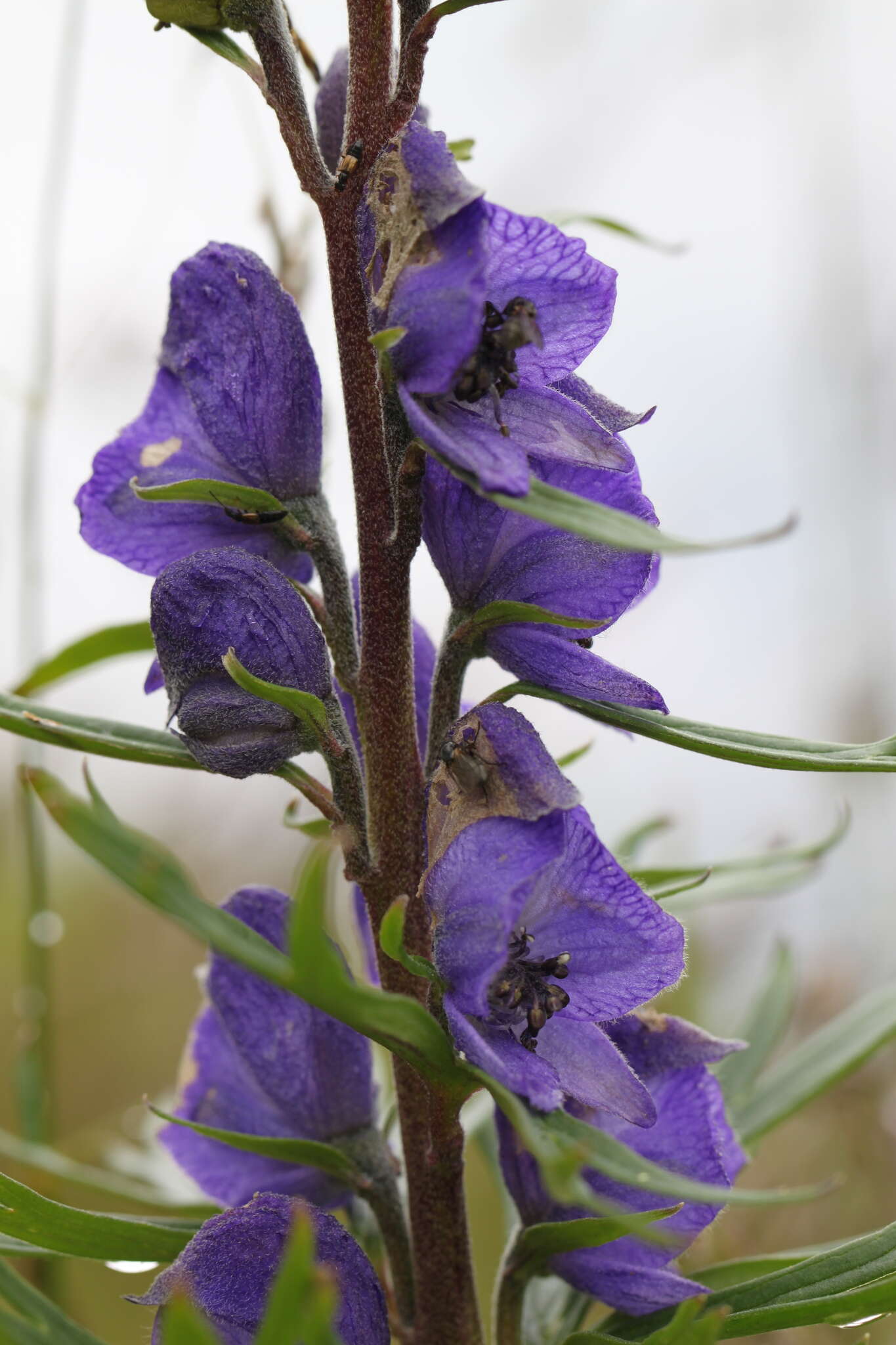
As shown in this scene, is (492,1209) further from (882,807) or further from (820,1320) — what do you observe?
(820,1320)

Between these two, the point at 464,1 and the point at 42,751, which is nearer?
the point at 464,1

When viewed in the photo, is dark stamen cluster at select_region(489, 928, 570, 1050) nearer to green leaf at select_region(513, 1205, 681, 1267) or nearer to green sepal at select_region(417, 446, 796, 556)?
green leaf at select_region(513, 1205, 681, 1267)

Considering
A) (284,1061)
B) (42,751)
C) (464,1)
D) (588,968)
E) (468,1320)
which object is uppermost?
(464,1)

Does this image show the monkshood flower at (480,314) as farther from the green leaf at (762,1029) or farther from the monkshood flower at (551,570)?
the green leaf at (762,1029)

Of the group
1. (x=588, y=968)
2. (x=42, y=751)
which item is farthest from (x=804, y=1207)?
(x=588, y=968)

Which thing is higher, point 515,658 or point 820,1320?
point 515,658

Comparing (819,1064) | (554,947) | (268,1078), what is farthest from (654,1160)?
(819,1064)

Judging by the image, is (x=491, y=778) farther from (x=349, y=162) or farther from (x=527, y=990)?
(x=349, y=162)
